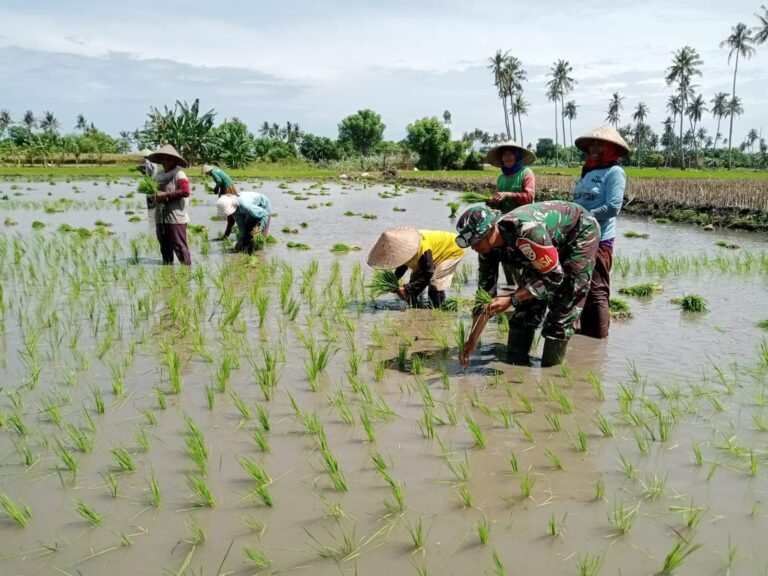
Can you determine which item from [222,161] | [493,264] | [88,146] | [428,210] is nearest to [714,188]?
[428,210]

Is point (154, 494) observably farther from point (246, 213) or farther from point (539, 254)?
point (246, 213)

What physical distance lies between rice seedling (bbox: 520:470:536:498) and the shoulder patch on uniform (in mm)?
1223

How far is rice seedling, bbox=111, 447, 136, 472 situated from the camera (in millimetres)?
2557

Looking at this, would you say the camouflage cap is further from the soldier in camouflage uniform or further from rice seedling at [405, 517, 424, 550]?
rice seedling at [405, 517, 424, 550]

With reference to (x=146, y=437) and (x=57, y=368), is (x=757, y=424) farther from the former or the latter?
(x=57, y=368)

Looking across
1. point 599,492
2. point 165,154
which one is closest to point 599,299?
point 599,492

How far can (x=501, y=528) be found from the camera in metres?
2.19

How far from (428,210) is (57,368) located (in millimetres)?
14166

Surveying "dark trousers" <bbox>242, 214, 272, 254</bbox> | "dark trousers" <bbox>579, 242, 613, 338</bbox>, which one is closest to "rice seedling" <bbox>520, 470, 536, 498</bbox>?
"dark trousers" <bbox>579, 242, 613, 338</bbox>

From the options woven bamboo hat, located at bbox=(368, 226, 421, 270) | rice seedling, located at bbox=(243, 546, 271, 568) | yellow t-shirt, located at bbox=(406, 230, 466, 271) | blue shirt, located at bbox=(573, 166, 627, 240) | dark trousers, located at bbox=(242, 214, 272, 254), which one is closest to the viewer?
rice seedling, located at bbox=(243, 546, 271, 568)

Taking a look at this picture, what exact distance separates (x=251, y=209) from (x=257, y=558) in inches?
251

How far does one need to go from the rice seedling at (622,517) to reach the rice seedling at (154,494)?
168cm

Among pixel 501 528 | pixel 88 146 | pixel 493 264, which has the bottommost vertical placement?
pixel 501 528

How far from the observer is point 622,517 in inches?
86.1
